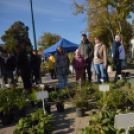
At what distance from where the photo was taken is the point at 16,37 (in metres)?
24.8

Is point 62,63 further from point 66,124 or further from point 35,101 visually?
point 66,124

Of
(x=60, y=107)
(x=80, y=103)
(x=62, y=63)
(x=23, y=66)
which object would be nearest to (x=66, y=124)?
(x=80, y=103)

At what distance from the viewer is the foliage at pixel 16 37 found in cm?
2391

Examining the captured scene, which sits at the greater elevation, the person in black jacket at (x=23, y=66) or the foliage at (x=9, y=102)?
the person in black jacket at (x=23, y=66)

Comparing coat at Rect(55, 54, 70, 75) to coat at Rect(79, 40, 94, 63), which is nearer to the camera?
coat at Rect(55, 54, 70, 75)

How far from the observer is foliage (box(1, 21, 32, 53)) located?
23.9 meters

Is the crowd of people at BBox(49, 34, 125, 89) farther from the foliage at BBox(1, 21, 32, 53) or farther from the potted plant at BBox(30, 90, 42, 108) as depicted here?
the foliage at BBox(1, 21, 32, 53)

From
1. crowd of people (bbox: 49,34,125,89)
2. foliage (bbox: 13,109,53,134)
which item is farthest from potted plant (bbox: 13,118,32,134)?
crowd of people (bbox: 49,34,125,89)

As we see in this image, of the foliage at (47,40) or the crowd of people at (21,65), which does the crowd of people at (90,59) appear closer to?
the crowd of people at (21,65)

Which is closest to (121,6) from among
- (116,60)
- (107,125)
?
(116,60)

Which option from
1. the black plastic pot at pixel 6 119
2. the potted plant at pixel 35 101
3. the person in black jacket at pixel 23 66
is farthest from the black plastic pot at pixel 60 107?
the person in black jacket at pixel 23 66

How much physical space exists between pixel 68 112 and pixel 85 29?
11447mm

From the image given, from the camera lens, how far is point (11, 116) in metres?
2.93

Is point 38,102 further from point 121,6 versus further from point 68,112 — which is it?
point 121,6
